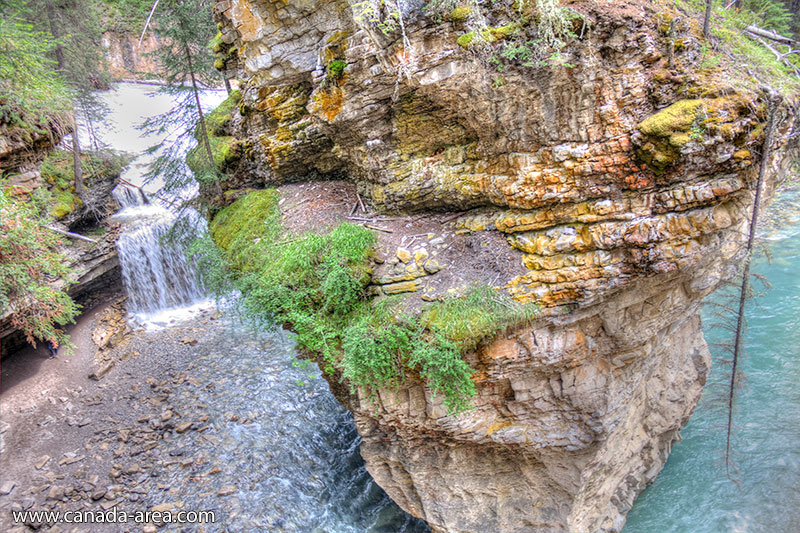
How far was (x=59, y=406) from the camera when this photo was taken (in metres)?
9.95

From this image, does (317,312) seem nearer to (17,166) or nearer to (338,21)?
(338,21)

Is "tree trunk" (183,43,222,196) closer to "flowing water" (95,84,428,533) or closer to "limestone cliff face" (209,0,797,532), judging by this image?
"limestone cliff face" (209,0,797,532)

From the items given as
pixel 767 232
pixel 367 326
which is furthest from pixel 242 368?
pixel 767 232

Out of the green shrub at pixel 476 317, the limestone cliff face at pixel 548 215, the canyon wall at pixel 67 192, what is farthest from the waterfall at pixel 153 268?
the green shrub at pixel 476 317

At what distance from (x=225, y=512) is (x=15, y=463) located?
491 centimetres

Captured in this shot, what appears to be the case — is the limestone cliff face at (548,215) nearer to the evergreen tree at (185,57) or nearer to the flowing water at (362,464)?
the flowing water at (362,464)

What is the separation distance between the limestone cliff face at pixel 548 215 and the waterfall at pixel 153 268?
9125mm

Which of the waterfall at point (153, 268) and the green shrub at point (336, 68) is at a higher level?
the green shrub at point (336, 68)

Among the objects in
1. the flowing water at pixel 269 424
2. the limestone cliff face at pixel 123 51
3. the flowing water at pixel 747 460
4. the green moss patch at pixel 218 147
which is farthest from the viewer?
the limestone cliff face at pixel 123 51

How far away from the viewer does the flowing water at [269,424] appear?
7.68m

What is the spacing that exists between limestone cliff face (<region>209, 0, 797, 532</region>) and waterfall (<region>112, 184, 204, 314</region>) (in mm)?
9125

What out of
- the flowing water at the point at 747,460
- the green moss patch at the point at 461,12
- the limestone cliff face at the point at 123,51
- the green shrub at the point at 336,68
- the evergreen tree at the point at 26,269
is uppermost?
the limestone cliff face at the point at 123,51

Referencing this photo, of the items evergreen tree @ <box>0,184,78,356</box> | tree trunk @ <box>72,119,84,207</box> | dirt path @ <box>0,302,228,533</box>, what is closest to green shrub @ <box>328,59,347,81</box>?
evergreen tree @ <box>0,184,78,356</box>

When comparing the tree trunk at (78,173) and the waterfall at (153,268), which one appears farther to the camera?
the waterfall at (153,268)
